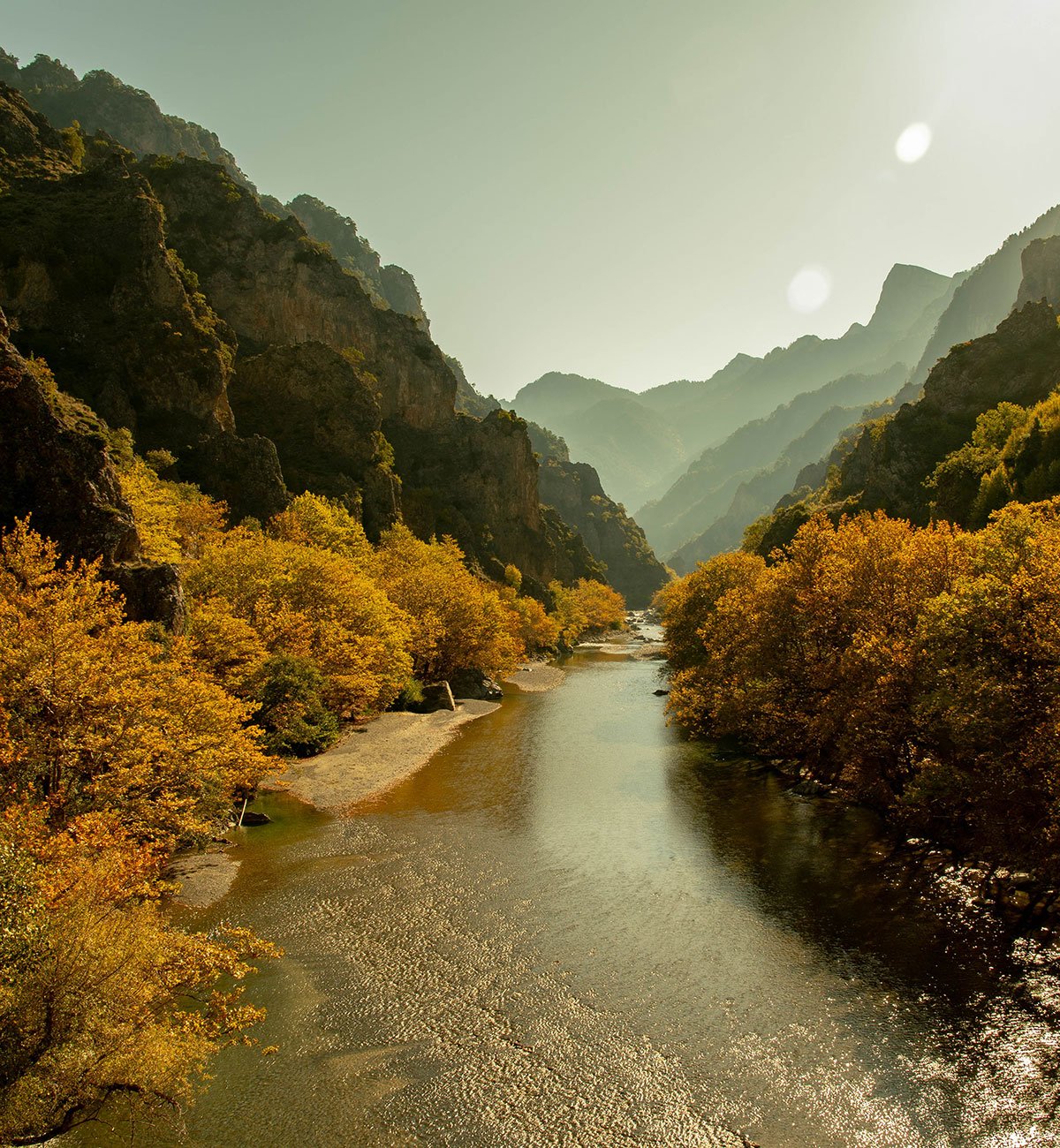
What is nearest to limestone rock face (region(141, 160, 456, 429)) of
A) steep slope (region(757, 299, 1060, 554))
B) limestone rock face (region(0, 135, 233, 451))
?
limestone rock face (region(0, 135, 233, 451))

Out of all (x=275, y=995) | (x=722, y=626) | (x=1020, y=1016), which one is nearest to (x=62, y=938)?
(x=275, y=995)

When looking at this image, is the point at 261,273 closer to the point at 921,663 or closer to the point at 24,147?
the point at 24,147

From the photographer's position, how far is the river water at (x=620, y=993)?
Result: 12.1 meters

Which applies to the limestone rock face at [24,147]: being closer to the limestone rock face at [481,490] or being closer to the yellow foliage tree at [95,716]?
the limestone rock face at [481,490]

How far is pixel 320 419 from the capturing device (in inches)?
3551

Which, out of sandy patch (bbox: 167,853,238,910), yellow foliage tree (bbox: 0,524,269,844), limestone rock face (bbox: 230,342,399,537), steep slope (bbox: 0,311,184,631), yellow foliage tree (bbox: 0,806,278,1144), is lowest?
sandy patch (bbox: 167,853,238,910)

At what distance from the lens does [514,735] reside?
45906 mm

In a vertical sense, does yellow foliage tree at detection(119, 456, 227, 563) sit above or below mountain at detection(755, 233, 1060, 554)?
below

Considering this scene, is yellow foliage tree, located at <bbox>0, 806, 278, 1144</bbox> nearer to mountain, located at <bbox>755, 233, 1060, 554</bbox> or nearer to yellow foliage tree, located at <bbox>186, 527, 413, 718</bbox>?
yellow foliage tree, located at <bbox>186, 527, 413, 718</bbox>

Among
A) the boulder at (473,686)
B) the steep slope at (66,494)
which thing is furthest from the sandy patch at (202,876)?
the boulder at (473,686)

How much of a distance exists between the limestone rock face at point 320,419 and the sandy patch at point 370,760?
44286 millimetres

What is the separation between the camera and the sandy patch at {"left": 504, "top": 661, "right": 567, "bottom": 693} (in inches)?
2874

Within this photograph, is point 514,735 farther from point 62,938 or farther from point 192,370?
point 192,370

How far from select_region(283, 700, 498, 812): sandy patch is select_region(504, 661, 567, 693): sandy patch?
73.6 ft
